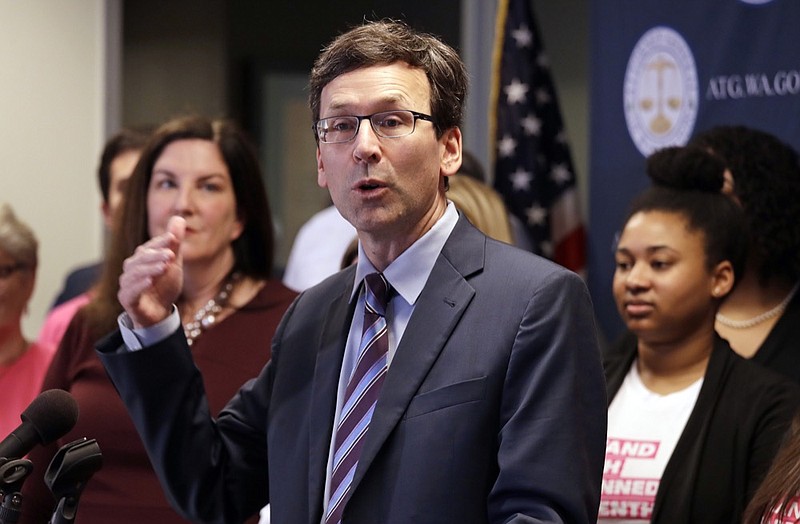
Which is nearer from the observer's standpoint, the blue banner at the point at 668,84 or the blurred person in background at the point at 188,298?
the blurred person in background at the point at 188,298

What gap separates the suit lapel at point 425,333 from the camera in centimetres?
166

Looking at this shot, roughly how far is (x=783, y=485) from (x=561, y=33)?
3.67 metres

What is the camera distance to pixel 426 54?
1.78m

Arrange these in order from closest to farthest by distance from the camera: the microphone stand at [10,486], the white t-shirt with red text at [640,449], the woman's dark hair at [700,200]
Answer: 1. the microphone stand at [10,486]
2. the white t-shirt with red text at [640,449]
3. the woman's dark hair at [700,200]

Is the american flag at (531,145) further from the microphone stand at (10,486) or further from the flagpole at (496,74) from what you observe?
the microphone stand at (10,486)

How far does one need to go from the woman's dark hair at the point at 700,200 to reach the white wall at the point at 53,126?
3.24m

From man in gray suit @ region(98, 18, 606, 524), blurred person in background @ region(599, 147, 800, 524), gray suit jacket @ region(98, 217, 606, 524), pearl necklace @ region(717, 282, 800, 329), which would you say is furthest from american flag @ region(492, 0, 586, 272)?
gray suit jacket @ region(98, 217, 606, 524)

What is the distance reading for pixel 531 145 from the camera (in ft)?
14.8

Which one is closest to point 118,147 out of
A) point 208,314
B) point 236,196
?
point 236,196

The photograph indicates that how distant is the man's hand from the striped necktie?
295mm

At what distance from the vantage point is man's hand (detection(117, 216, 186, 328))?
1.81 meters

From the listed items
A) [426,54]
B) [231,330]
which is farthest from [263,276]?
[426,54]

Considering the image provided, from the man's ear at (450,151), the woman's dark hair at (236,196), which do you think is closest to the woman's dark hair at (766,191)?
the woman's dark hair at (236,196)

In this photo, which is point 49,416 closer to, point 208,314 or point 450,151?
point 450,151
